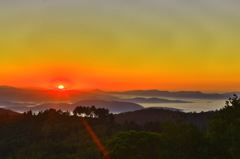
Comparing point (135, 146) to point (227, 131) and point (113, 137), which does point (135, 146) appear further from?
point (227, 131)

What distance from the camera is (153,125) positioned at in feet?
461

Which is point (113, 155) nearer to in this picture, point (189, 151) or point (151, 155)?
point (151, 155)

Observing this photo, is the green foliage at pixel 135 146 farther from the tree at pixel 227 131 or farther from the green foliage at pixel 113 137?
the tree at pixel 227 131

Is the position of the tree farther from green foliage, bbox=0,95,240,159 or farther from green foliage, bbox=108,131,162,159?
green foliage, bbox=108,131,162,159

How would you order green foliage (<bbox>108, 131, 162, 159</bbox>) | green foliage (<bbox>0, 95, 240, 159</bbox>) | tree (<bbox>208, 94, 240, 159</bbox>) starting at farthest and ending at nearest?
→ 1. green foliage (<bbox>108, 131, 162, 159</bbox>)
2. green foliage (<bbox>0, 95, 240, 159</bbox>)
3. tree (<bbox>208, 94, 240, 159</bbox>)

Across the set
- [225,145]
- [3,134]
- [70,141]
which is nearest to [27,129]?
[3,134]

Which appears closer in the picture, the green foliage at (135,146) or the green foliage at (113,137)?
the green foliage at (113,137)

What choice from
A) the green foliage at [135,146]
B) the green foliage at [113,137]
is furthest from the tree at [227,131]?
the green foliage at [135,146]

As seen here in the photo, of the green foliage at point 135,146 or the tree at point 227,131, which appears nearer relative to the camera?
the tree at point 227,131

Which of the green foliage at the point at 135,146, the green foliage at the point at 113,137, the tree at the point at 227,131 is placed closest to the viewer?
the tree at the point at 227,131

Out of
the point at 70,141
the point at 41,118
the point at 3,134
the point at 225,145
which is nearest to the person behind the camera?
the point at 225,145

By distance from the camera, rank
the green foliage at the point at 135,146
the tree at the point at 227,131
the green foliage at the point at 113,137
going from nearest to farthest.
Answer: the tree at the point at 227,131 < the green foliage at the point at 113,137 < the green foliage at the point at 135,146

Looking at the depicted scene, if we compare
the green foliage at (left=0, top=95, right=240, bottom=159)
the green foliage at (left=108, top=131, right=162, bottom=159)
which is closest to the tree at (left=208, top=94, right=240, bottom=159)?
the green foliage at (left=0, top=95, right=240, bottom=159)

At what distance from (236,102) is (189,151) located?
1037 centimetres
